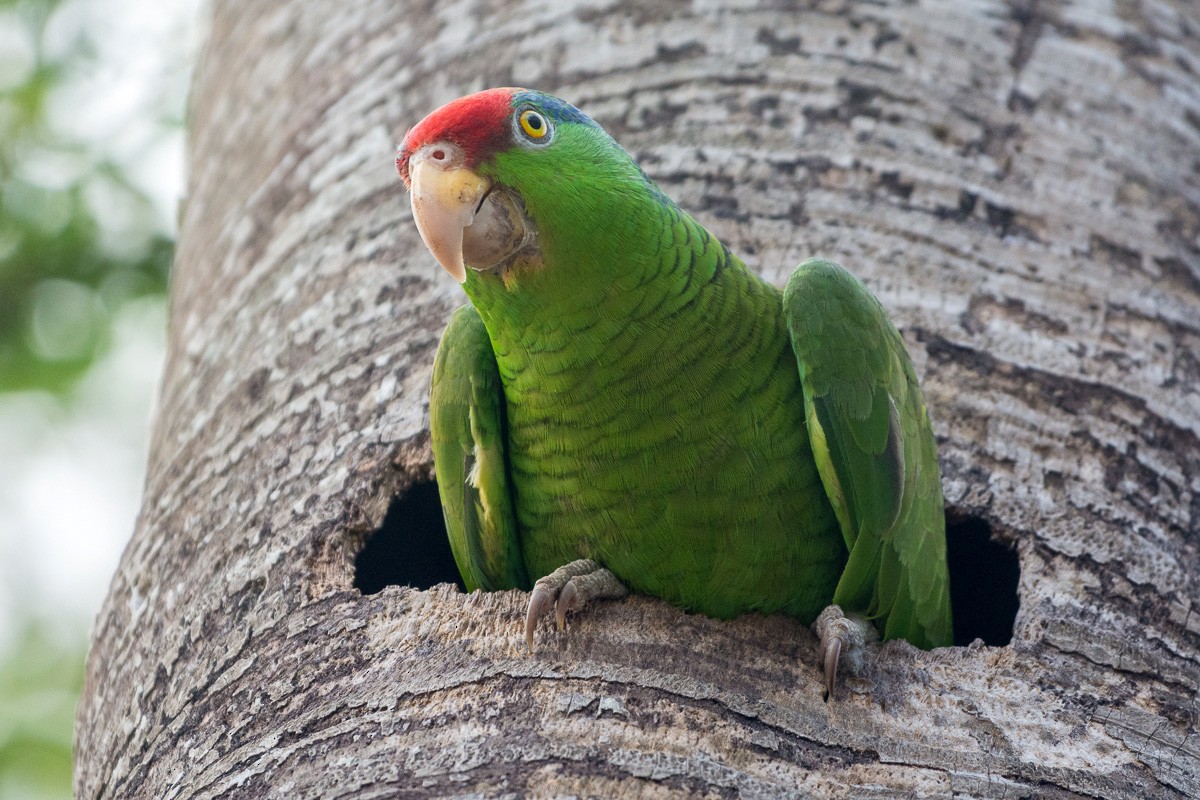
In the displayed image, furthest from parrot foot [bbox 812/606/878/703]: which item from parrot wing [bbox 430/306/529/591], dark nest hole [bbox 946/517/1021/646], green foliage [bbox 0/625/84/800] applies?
green foliage [bbox 0/625/84/800]

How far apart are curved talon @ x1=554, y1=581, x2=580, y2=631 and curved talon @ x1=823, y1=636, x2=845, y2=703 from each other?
1.71 ft

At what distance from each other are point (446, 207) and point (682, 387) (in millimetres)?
672

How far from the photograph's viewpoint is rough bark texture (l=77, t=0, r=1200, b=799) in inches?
88.9

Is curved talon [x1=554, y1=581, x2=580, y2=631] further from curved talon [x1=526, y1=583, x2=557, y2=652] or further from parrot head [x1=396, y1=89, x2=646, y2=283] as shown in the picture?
parrot head [x1=396, y1=89, x2=646, y2=283]

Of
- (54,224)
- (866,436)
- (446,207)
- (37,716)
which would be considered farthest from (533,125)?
(37,716)

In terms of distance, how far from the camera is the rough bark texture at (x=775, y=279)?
226cm

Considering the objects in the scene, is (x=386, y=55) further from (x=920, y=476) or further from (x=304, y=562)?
(x=920, y=476)

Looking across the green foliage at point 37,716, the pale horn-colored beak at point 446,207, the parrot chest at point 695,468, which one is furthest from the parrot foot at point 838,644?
the green foliage at point 37,716

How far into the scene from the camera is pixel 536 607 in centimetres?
244

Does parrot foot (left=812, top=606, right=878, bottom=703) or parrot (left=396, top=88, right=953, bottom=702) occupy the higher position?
parrot (left=396, top=88, right=953, bottom=702)

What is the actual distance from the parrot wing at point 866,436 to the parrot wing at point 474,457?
78 centimetres

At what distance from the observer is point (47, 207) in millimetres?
6297

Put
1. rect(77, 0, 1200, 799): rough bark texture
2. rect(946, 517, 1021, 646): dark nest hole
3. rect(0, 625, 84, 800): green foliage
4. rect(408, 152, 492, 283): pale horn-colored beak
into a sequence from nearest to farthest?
rect(77, 0, 1200, 799): rough bark texture, rect(408, 152, 492, 283): pale horn-colored beak, rect(946, 517, 1021, 646): dark nest hole, rect(0, 625, 84, 800): green foliage

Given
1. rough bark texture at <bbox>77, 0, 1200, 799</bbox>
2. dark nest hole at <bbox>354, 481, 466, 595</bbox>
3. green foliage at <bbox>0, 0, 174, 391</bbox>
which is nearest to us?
rough bark texture at <bbox>77, 0, 1200, 799</bbox>
